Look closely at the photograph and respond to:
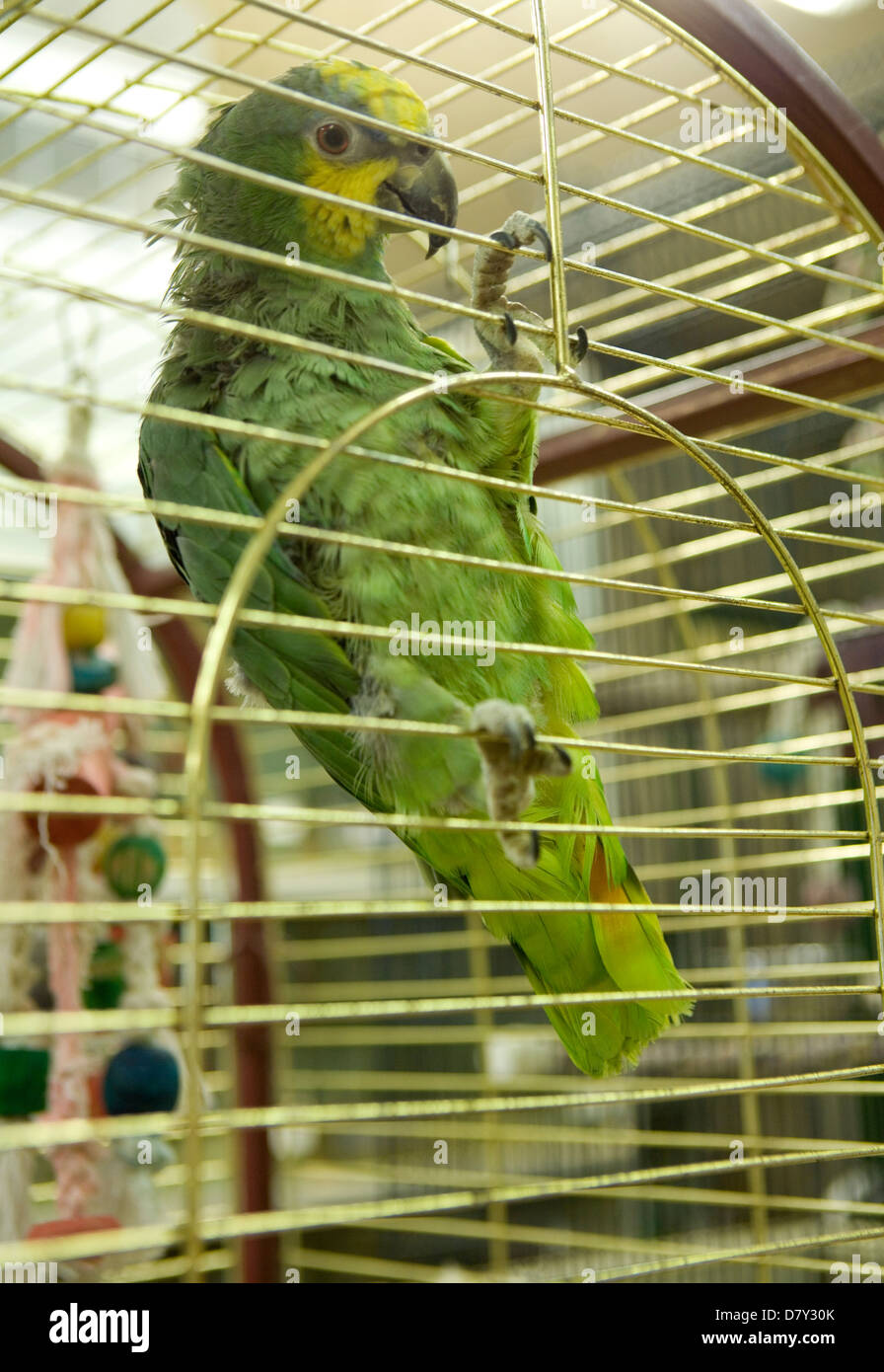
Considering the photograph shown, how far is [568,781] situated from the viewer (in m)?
0.77

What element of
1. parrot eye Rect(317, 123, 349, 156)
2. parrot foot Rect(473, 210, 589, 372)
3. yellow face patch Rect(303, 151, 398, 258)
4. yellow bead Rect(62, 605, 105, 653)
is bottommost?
yellow bead Rect(62, 605, 105, 653)

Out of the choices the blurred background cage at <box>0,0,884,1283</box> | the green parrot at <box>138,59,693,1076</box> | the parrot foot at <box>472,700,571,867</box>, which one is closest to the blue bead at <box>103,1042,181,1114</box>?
the blurred background cage at <box>0,0,884,1283</box>

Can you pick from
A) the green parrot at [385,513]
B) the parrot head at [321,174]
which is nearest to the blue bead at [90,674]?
the green parrot at [385,513]

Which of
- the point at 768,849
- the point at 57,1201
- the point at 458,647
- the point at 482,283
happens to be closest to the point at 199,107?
the point at 482,283

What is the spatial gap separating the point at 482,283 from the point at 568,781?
36 centimetres

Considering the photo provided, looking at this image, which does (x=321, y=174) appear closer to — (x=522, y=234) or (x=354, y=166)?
(x=354, y=166)

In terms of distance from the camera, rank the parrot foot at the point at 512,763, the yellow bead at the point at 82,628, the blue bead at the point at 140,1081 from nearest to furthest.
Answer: the parrot foot at the point at 512,763
the blue bead at the point at 140,1081
the yellow bead at the point at 82,628

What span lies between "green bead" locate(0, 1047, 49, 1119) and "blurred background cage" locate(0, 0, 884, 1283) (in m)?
0.04

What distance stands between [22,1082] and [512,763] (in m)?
0.60

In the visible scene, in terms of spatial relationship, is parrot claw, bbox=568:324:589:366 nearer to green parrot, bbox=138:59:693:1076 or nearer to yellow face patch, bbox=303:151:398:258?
green parrot, bbox=138:59:693:1076

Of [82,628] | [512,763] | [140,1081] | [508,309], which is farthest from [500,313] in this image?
[140,1081]

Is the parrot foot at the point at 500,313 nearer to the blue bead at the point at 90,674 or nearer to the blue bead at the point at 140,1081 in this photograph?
Result: the blue bead at the point at 90,674

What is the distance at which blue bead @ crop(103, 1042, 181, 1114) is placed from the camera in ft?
2.94

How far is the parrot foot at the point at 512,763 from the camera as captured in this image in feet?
1.96
